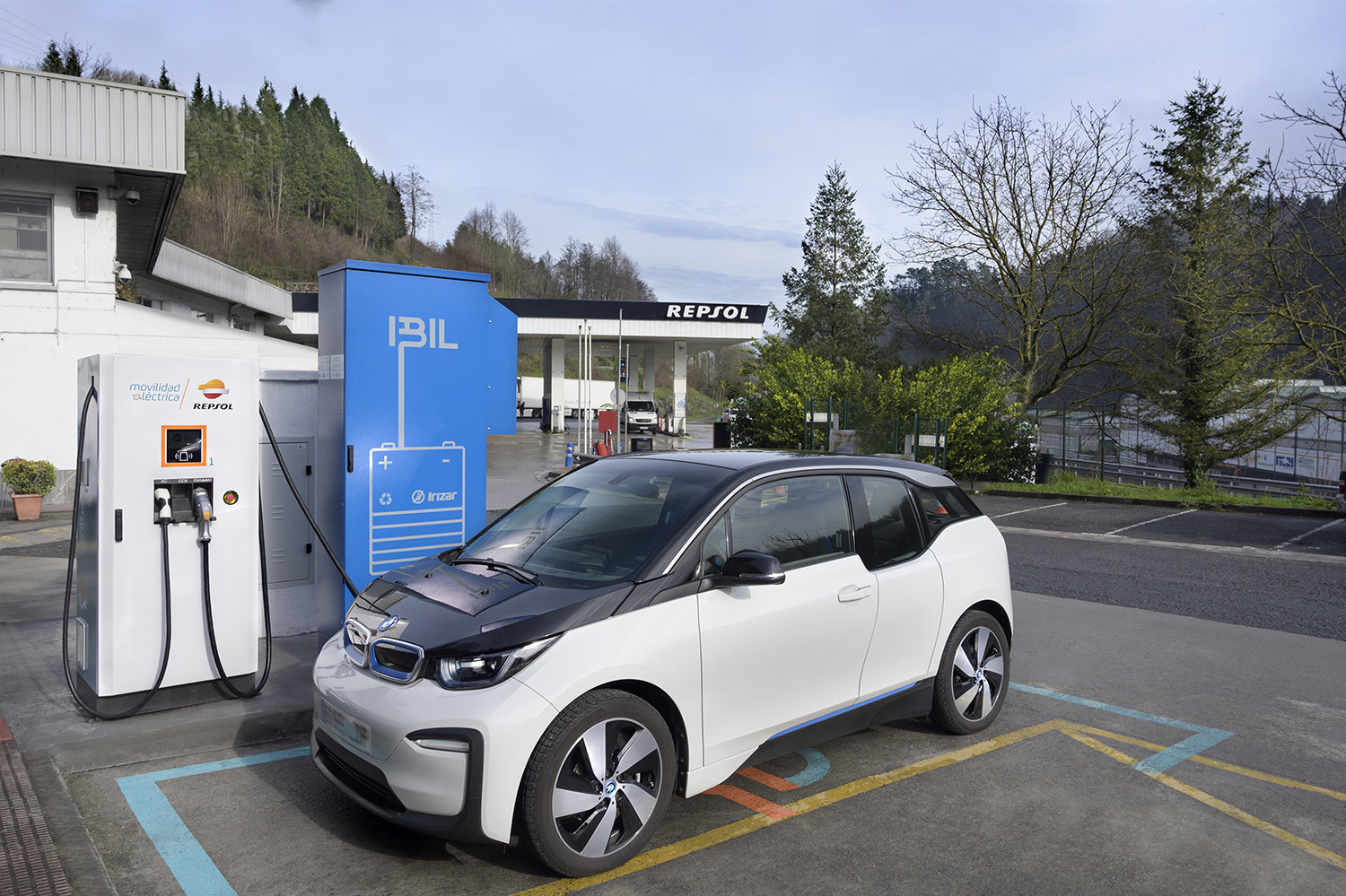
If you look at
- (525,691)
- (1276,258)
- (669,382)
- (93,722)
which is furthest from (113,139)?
(669,382)

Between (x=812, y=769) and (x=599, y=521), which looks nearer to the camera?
(x=599, y=521)

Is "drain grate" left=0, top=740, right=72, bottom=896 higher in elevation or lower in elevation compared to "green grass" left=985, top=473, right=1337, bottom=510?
lower

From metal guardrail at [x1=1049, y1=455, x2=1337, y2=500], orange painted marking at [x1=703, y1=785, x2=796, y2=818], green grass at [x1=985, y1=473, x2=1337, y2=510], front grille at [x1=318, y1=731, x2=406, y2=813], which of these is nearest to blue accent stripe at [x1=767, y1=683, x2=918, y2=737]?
orange painted marking at [x1=703, y1=785, x2=796, y2=818]

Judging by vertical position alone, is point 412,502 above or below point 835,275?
below

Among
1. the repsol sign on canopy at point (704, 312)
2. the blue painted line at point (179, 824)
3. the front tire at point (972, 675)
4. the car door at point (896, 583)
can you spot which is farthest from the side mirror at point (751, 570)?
the repsol sign on canopy at point (704, 312)

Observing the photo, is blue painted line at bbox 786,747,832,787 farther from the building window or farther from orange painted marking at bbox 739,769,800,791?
the building window

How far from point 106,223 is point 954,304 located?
25.2 metres

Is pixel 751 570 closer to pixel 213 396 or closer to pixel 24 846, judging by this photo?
pixel 24 846

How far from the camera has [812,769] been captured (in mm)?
4488

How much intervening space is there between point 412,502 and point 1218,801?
4.98 m

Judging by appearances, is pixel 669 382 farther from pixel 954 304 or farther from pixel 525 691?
pixel 525 691

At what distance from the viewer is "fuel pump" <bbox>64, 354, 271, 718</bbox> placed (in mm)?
4754

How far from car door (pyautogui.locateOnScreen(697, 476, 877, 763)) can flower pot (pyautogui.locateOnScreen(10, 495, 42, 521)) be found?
1379 centimetres

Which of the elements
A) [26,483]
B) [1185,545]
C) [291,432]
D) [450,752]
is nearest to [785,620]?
[450,752]
